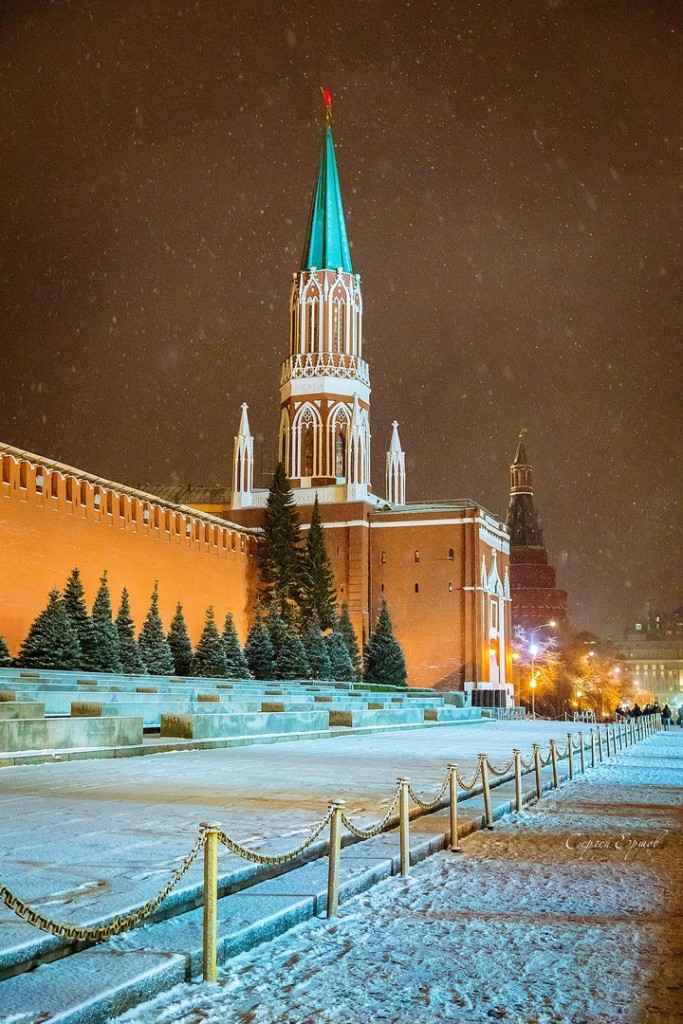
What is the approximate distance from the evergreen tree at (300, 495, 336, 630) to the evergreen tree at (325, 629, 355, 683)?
1.87m

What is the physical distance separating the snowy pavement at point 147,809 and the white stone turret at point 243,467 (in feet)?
119

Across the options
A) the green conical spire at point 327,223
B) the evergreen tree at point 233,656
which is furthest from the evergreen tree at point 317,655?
the green conical spire at point 327,223

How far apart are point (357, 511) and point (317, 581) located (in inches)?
178

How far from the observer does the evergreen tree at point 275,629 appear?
1559 inches

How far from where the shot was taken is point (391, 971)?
4.23 metres

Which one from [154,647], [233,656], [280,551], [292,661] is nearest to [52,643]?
[154,647]

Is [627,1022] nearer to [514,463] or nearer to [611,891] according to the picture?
[611,891]

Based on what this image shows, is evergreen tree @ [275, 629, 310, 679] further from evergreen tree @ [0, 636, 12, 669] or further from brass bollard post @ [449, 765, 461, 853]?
brass bollard post @ [449, 765, 461, 853]

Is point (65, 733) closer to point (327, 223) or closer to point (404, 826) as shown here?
point (404, 826)

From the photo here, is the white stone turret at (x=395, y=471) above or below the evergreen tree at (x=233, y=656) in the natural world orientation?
above

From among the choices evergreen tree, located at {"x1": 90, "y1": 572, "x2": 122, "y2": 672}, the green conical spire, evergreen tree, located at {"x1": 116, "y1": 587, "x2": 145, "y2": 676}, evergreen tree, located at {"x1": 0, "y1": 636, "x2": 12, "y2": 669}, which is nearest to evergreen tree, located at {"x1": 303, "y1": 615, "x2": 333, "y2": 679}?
evergreen tree, located at {"x1": 116, "y1": 587, "x2": 145, "y2": 676}

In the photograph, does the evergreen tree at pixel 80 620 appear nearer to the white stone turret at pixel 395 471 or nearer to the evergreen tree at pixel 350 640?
the evergreen tree at pixel 350 640

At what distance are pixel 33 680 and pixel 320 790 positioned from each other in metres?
10.4

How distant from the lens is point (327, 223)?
53.3m
